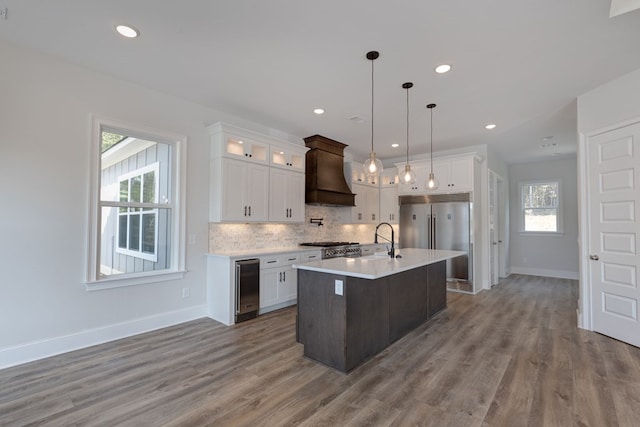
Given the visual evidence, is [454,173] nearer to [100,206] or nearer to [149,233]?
[149,233]

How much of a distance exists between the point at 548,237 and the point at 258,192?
721 centimetres

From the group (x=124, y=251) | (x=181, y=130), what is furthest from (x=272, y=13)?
(x=124, y=251)

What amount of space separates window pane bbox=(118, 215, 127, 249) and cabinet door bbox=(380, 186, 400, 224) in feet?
16.6

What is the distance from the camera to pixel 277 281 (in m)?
4.51

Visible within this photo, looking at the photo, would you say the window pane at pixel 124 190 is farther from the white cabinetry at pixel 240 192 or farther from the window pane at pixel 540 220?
the window pane at pixel 540 220

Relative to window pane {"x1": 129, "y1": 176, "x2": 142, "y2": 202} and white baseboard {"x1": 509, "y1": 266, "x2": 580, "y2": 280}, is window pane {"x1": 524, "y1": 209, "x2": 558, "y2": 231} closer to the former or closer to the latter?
white baseboard {"x1": 509, "y1": 266, "x2": 580, "y2": 280}

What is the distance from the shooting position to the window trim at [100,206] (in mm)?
3285

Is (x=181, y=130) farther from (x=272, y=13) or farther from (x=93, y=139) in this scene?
(x=272, y=13)

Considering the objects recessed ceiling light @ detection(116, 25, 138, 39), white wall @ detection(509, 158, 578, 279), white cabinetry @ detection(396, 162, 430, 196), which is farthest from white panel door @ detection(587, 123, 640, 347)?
recessed ceiling light @ detection(116, 25, 138, 39)

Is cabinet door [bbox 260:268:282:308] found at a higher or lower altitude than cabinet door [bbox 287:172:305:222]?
lower

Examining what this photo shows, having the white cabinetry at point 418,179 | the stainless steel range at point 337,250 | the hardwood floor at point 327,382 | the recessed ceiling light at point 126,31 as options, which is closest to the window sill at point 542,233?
the white cabinetry at point 418,179

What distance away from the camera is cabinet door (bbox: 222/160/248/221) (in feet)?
13.8

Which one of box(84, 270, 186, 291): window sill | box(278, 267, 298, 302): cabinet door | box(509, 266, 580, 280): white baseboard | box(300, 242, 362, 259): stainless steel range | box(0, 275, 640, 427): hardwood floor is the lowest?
box(0, 275, 640, 427): hardwood floor

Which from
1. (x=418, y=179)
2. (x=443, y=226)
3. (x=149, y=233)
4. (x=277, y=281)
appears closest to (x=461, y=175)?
(x=418, y=179)
